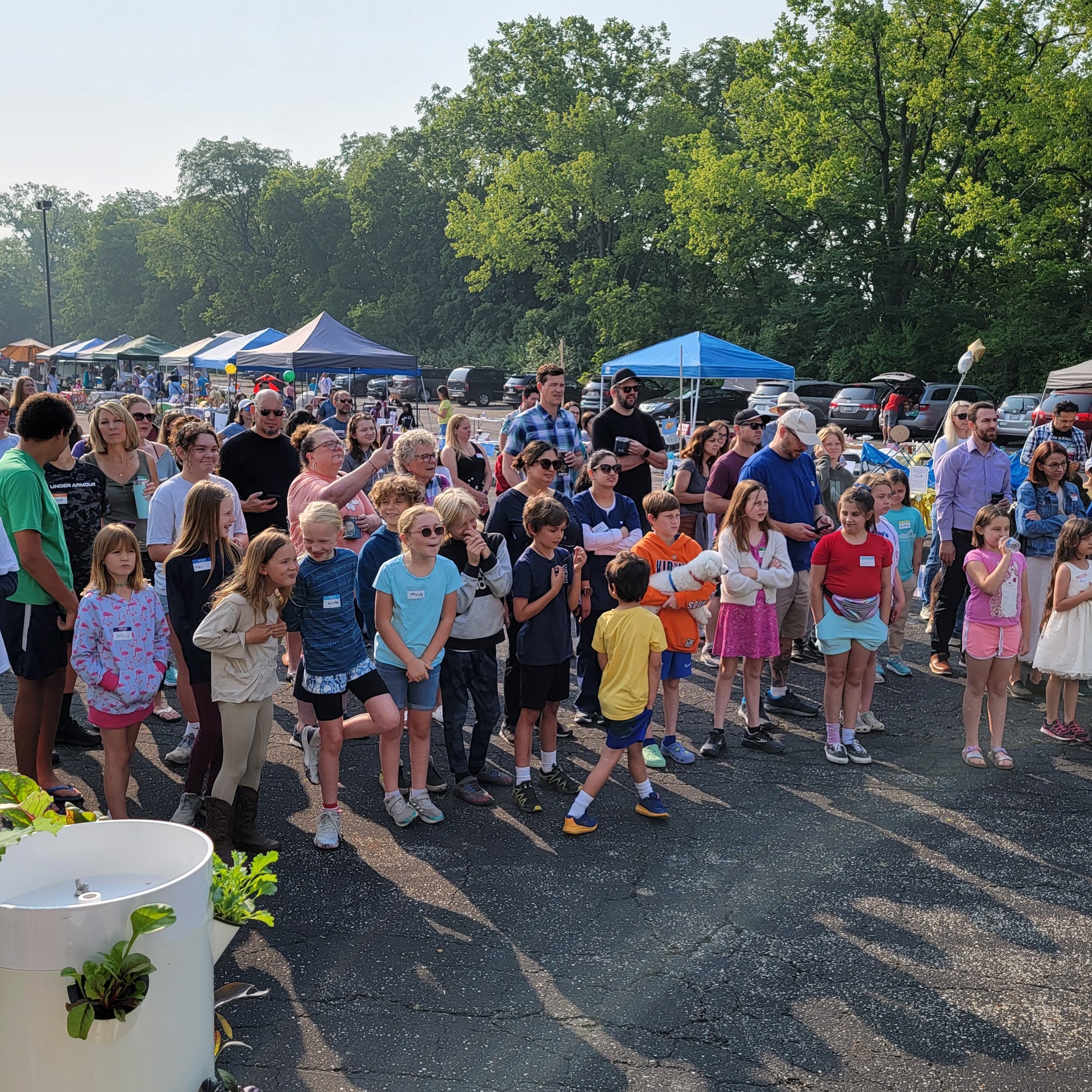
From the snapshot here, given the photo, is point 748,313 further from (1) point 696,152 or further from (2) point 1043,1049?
(2) point 1043,1049

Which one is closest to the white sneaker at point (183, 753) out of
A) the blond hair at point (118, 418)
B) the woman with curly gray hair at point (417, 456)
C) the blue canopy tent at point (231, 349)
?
the blond hair at point (118, 418)

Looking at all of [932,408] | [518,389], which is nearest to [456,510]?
[932,408]

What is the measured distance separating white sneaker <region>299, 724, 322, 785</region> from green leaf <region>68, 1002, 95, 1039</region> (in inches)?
126

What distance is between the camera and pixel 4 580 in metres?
4.05

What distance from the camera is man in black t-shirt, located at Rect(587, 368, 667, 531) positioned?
775cm

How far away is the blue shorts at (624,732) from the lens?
506 cm

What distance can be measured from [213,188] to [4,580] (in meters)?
78.3

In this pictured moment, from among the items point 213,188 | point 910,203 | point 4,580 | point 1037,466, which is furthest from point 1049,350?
point 213,188

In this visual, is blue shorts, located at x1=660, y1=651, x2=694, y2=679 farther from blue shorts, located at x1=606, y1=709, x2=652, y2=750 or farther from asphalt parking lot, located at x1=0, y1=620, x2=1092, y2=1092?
blue shorts, located at x1=606, y1=709, x2=652, y2=750

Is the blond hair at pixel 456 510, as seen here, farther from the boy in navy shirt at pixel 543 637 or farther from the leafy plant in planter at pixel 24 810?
the leafy plant in planter at pixel 24 810

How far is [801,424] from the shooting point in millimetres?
7082

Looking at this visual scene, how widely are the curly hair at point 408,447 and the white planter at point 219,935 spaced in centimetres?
396

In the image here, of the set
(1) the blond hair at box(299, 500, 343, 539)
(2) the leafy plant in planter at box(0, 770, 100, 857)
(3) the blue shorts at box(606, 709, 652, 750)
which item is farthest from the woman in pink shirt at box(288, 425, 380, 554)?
(2) the leafy plant in planter at box(0, 770, 100, 857)

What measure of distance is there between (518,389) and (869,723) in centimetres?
3405
